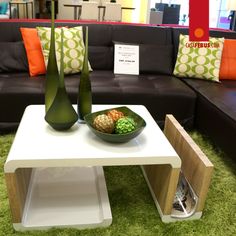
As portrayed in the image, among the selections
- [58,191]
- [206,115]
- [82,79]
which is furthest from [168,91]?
[58,191]

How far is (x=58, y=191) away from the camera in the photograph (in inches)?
55.5

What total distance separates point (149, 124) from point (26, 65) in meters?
1.26

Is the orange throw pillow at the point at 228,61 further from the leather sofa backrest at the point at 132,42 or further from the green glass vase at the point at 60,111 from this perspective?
the green glass vase at the point at 60,111

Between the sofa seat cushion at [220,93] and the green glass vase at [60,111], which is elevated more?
the green glass vase at [60,111]

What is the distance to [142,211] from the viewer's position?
1374 millimetres

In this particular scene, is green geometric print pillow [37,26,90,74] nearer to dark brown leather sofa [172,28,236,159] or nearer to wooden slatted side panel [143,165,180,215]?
dark brown leather sofa [172,28,236,159]

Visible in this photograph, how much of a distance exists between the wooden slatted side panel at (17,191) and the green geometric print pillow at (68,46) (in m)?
1.07

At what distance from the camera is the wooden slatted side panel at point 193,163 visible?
1229mm

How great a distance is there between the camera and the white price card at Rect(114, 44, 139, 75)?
2400mm

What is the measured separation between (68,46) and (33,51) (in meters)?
0.26

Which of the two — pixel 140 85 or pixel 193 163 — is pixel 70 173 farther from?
pixel 140 85

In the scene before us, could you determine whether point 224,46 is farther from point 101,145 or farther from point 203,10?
point 203,10

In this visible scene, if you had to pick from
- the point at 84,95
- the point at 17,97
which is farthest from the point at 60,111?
the point at 17,97

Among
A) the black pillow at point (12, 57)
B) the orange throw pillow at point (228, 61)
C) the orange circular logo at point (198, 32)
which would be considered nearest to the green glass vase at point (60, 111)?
the orange circular logo at point (198, 32)
